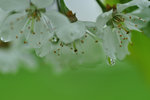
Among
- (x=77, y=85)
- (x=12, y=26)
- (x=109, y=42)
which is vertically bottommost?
(x=77, y=85)

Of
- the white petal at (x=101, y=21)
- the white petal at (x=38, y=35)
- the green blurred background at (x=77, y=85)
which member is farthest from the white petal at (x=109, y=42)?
the green blurred background at (x=77, y=85)

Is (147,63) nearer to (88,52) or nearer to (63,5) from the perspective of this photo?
(88,52)

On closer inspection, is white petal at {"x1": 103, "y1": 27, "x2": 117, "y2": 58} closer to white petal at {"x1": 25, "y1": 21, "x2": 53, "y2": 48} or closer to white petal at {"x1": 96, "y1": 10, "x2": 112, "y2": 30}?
white petal at {"x1": 96, "y1": 10, "x2": 112, "y2": 30}

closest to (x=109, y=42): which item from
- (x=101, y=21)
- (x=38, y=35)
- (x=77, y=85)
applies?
(x=101, y=21)

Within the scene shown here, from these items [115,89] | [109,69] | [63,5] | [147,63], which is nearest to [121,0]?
[63,5]

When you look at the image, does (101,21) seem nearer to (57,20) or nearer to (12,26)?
(57,20)

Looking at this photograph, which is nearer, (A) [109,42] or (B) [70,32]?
(B) [70,32]

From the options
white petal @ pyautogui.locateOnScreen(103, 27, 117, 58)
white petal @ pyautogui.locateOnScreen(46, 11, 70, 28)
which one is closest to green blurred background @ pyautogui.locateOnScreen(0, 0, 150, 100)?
white petal @ pyautogui.locateOnScreen(103, 27, 117, 58)

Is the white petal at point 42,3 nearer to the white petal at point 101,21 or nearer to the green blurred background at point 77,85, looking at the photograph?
the white petal at point 101,21
